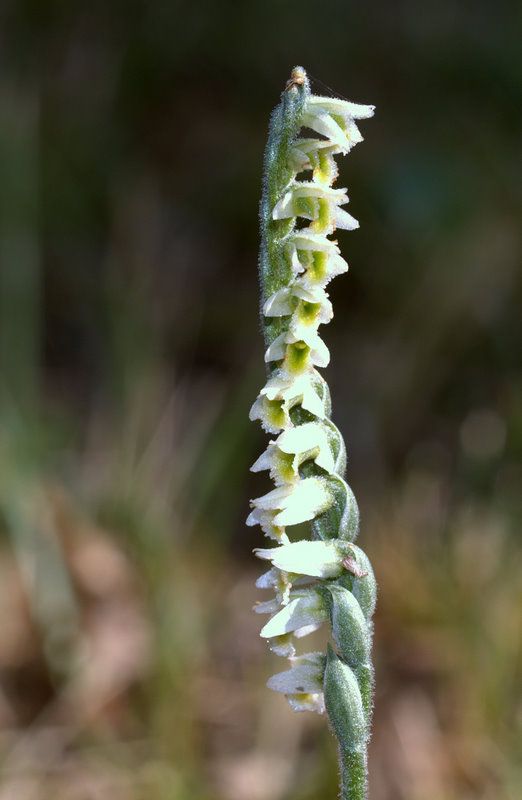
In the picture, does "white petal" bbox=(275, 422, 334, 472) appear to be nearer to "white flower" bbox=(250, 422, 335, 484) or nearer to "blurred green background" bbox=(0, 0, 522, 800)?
"white flower" bbox=(250, 422, 335, 484)

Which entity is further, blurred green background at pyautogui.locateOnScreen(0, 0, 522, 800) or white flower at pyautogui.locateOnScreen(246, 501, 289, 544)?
blurred green background at pyautogui.locateOnScreen(0, 0, 522, 800)

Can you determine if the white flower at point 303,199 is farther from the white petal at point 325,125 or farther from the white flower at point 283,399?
the white flower at point 283,399

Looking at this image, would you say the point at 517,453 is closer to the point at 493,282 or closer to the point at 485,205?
the point at 493,282

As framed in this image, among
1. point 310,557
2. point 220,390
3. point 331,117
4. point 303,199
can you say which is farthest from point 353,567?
point 220,390

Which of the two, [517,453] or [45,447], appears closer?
[517,453]

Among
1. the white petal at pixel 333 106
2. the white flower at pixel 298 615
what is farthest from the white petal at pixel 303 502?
the white petal at pixel 333 106

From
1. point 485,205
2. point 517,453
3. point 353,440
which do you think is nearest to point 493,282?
point 485,205

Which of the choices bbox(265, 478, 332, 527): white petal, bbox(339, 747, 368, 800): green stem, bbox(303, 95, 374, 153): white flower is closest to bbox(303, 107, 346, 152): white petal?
bbox(303, 95, 374, 153): white flower
